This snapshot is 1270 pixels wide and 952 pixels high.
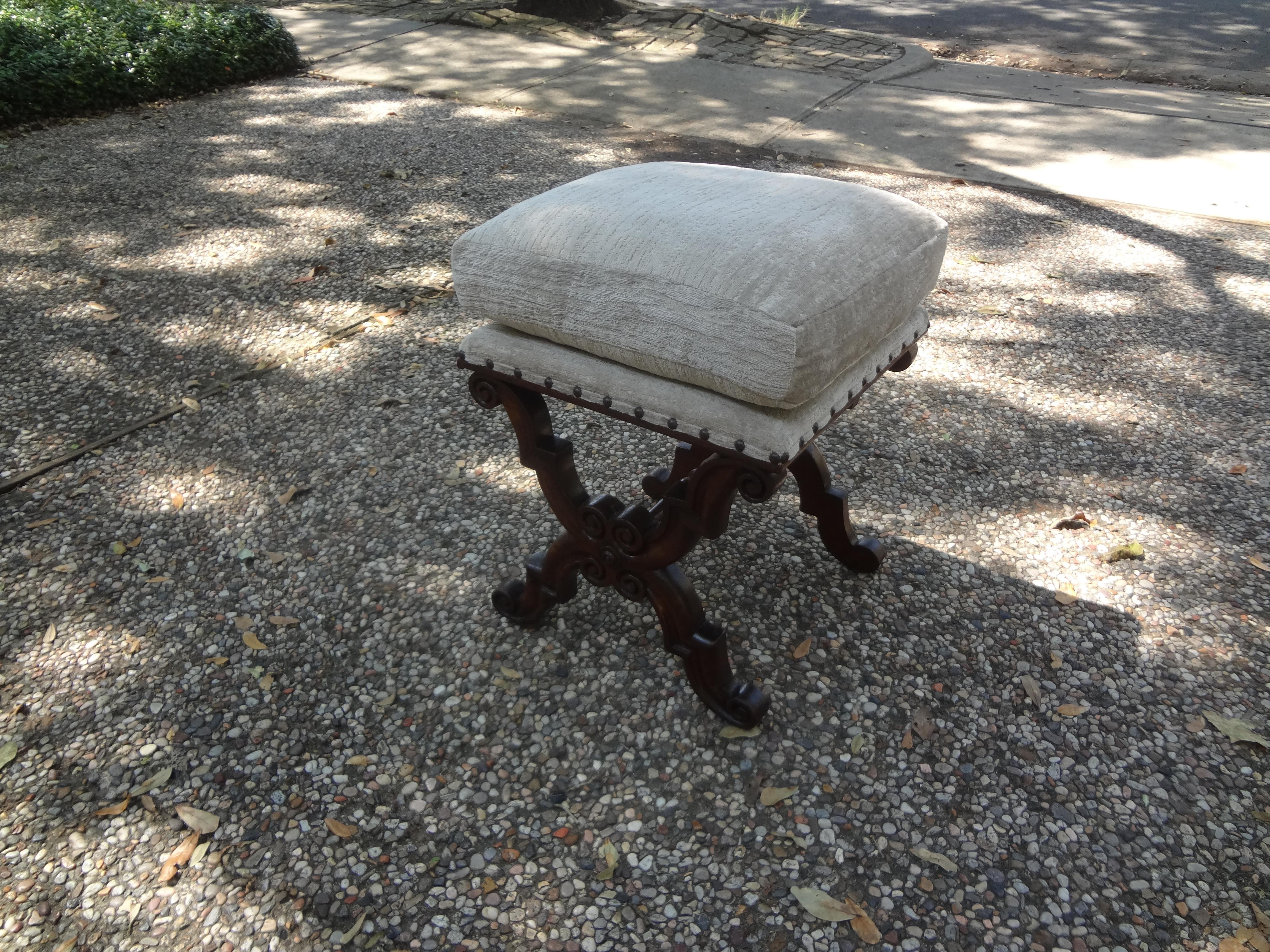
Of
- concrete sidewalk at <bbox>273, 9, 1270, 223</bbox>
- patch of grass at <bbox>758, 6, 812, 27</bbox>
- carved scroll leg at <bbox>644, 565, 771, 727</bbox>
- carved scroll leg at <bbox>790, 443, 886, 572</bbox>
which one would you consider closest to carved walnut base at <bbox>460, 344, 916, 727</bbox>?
carved scroll leg at <bbox>644, 565, 771, 727</bbox>

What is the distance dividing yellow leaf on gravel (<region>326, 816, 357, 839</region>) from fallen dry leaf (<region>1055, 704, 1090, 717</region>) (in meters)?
1.54

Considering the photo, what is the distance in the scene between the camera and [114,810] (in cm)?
184

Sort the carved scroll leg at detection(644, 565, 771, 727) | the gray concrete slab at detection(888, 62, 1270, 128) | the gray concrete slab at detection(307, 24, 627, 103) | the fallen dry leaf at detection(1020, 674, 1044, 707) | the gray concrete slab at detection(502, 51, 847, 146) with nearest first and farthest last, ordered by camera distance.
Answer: the carved scroll leg at detection(644, 565, 771, 727) → the fallen dry leaf at detection(1020, 674, 1044, 707) → the gray concrete slab at detection(502, 51, 847, 146) → the gray concrete slab at detection(888, 62, 1270, 128) → the gray concrete slab at detection(307, 24, 627, 103)

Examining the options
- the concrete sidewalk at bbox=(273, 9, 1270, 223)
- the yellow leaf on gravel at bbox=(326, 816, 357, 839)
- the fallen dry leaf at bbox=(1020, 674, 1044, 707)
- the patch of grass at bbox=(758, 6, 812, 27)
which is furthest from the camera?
the patch of grass at bbox=(758, 6, 812, 27)

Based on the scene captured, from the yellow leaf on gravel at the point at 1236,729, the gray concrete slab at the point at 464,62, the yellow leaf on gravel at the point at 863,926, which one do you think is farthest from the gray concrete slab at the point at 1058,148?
the yellow leaf on gravel at the point at 863,926

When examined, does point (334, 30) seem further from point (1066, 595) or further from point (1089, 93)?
point (1066, 595)

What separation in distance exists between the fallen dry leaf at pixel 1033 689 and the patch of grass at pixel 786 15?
7.33 m

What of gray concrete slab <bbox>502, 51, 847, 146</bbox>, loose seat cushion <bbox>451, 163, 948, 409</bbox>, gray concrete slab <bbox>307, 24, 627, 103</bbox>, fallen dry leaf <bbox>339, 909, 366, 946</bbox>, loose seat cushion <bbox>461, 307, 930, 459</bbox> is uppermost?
loose seat cushion <bbox>451, 163, 948, 409</bbox>

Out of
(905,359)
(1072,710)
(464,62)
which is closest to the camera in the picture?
(1072,710)

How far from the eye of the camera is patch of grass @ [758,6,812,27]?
8188 millimetres

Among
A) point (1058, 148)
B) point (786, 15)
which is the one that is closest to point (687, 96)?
point (1058, 148)

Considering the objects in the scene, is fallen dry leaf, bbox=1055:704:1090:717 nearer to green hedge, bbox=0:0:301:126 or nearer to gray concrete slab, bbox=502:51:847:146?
gray concrete slab, bbox=502:51:847:146

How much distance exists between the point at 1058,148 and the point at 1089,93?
1522 millimetres

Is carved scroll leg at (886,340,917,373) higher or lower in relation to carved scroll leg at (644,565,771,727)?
higher
